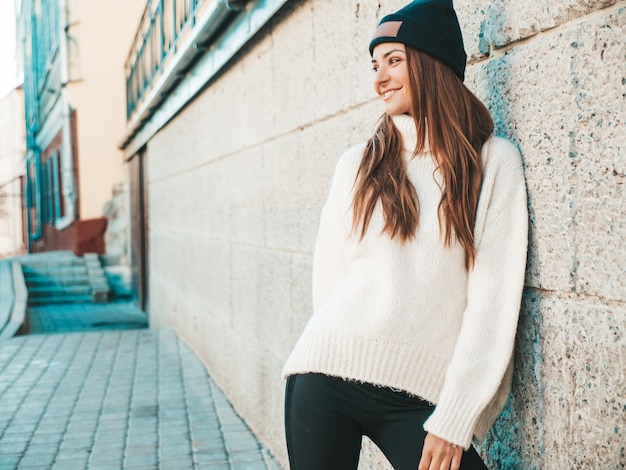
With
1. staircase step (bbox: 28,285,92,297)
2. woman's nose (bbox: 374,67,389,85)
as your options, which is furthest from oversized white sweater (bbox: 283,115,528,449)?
staircase step (bbox: 28,285,92,297)

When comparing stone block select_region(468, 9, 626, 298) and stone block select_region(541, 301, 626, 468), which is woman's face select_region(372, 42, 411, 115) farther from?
stone block select_region(541, 301, 626, 468)

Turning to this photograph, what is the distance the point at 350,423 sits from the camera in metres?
1.86

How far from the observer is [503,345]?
1784 mm

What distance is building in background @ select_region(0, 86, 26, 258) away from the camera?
31.5 m

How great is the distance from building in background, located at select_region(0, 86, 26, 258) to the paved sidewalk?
2431 centimetres

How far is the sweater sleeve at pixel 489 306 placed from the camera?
1713mm

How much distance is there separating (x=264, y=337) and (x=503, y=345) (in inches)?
120

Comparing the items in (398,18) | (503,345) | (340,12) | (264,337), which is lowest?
(264,337)

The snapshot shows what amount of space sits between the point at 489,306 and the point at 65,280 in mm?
14446

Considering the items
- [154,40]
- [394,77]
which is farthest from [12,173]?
[394,77]

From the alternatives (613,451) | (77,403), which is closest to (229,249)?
(77,403)

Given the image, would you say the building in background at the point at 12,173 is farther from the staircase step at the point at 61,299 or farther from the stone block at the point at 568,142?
the stone block at the point at 568,142

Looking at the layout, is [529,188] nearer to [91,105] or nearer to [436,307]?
[436,307]

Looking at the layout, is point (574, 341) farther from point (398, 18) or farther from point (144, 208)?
point (144, 208)
